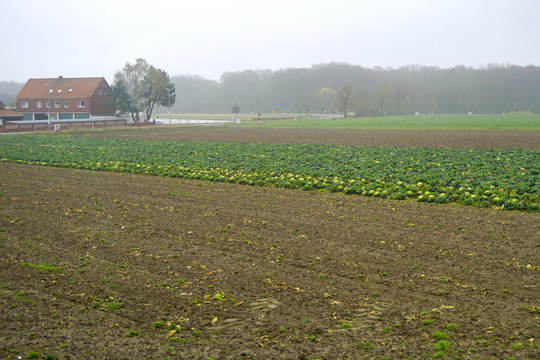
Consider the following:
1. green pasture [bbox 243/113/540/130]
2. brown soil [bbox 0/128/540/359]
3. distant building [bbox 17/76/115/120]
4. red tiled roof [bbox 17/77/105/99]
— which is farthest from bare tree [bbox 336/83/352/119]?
brown soil [bbox 0/128/540/359]

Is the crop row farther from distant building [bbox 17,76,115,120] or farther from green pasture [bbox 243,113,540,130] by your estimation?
distant building [bbox 17,76,115,120]

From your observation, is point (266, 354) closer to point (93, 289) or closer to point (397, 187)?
point (93, 289)

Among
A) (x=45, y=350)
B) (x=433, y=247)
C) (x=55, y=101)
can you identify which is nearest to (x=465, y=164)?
(x=433, y=247)

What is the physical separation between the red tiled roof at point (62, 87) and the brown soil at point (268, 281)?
73803 mm

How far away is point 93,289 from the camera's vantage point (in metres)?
8.53

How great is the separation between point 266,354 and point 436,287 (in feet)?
12.1

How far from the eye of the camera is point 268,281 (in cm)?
899

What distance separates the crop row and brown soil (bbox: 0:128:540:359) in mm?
1724

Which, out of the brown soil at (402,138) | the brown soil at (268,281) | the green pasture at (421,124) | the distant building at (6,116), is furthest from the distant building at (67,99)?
the brown soil at (268,281)

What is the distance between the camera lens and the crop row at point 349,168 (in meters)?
16.7

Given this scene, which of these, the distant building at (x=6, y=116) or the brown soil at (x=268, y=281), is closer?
the brown soil at (x=268, y=281)

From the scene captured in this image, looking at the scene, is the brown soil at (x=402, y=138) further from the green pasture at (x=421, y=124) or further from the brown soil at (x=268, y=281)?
the brown soil at (x=268, y=281)

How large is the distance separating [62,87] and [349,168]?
7685 centimetres

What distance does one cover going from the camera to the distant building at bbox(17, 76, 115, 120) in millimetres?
83250
